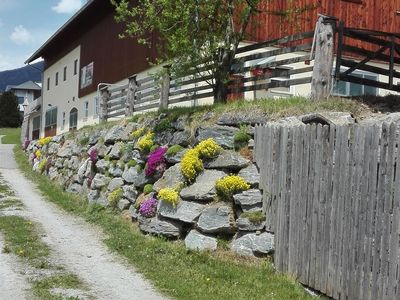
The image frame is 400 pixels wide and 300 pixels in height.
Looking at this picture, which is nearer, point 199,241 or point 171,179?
point 199,241

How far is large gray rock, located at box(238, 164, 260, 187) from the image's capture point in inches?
354

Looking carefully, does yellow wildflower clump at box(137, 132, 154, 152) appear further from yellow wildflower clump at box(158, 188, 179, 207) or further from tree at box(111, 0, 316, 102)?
yellow wildflower clump at box(158, 188, 179, 207)

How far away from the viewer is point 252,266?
26.9ft

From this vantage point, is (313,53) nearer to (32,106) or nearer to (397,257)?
(397,257)

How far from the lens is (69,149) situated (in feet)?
64.9

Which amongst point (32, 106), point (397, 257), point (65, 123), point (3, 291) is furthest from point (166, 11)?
point (32, 106)

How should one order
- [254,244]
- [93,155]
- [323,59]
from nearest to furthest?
1. [254,244]
2. [323,59]
3. [93,155]

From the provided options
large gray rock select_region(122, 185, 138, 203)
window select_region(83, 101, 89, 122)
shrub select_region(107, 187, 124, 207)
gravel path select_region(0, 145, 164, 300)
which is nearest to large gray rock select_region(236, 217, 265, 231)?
gravel path select_region(0, 145, 164, 300)

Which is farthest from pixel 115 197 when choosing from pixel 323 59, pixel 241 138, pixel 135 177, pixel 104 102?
pixel 104 102

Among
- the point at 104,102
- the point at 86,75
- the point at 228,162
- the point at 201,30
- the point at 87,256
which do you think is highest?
the point at 86,75

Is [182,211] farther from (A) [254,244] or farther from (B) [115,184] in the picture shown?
(B) [115,184]

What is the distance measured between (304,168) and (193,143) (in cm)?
358

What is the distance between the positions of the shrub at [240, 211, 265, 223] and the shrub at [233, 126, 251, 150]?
151 centimetres

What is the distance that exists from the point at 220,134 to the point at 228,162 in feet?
2.59
